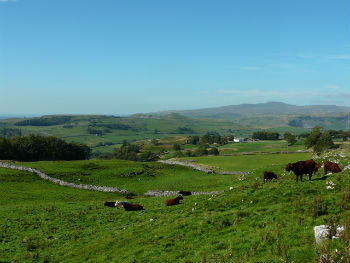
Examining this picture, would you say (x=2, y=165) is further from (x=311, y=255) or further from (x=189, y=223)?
(x=311, y=255)

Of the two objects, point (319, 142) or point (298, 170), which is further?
point (319, 142)

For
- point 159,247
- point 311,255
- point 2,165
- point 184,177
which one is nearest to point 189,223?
point 159,247

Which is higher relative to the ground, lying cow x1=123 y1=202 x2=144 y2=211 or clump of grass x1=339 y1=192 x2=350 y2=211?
clump of grass x1=339 y1=192 x2=350 y2=211

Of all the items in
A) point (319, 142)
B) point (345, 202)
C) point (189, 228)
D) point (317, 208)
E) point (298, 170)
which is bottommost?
point (319, 142)

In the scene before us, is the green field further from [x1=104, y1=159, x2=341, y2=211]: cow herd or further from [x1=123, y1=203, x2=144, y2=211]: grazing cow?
[x1=104, y1=159, x2=341, y2=211]: cow herd

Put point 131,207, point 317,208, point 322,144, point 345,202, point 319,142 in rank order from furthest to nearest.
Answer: point 319,142
point 322,144
point 131,207
point 345,202
point 317,208

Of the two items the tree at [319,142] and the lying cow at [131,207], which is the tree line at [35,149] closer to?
the lying cow at [131,207]

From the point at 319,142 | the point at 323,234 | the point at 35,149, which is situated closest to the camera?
the point at 323,234

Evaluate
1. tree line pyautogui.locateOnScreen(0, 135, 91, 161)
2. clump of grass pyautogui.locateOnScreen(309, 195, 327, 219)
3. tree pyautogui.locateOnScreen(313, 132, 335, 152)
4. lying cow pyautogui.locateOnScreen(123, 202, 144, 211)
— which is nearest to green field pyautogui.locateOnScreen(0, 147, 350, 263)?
clump of grass pyautogui.locateOnScreen(309, 195, 327, 219)

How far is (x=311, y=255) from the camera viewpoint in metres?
11.5

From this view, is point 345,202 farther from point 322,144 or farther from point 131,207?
point 322,144

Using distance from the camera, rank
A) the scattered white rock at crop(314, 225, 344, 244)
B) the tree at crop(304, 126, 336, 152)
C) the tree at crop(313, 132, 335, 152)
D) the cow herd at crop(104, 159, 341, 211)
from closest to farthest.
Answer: the scattered white rock at crop(314, 225, 344, 244) < the cow herd at crop(104, 159, 341, 211) < the tree at crop(313, 132, 335, 152) < the tree at crop(304, 126, 336, 152)

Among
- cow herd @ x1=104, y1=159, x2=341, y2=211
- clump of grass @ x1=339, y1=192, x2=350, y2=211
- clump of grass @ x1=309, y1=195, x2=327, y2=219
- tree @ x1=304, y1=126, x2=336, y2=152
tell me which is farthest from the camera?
tree @ x1=304, y1=126, x2=336, y2=152

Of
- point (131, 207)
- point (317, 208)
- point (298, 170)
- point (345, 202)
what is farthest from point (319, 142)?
point (317, 208)
